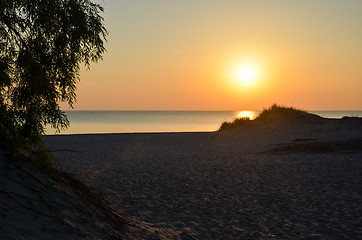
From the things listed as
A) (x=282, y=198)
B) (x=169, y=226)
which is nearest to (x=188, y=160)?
(x=282, y=198)

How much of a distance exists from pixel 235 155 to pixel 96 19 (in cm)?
1468

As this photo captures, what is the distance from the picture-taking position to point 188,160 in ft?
67.4

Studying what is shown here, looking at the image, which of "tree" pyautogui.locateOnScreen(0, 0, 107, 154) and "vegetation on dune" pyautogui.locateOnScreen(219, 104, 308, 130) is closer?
"tree" pyautogui.locateOnScreen(0, 0, 107, 154)

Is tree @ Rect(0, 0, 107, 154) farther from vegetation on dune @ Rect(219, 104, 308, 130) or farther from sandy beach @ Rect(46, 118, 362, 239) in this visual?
vegetation on dune @ Rect(219, 104, 308, 130)

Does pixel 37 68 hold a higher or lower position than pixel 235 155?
higher

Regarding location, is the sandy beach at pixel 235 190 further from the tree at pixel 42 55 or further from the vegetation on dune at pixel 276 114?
the vegetation on dune at pixel 276 114

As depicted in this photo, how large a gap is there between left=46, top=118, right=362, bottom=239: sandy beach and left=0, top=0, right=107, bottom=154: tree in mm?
1923

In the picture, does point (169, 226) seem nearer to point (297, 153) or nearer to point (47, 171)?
point (47, 171)

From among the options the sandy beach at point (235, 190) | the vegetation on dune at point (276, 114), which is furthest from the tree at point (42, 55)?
the vegetation on dune at point (276, 114)

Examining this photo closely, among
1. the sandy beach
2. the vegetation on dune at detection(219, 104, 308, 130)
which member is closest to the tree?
the sandy beach

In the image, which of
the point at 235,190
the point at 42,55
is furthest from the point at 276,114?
the point at 42,55

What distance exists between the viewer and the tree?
909 centimetres

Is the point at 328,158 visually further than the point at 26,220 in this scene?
Yes

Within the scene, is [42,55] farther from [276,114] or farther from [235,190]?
[276,114]
